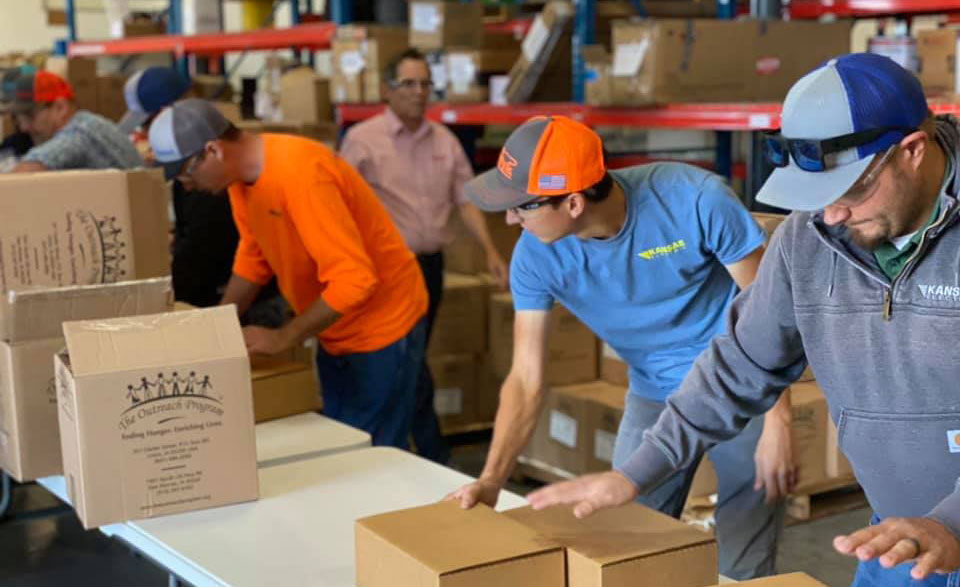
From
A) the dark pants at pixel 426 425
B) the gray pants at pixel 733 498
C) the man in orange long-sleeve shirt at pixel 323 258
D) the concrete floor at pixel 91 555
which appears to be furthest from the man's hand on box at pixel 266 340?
the concrete floor at pixel 91 555

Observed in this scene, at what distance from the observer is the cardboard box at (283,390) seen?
10.3 ft

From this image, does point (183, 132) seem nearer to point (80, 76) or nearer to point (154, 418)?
point (154, 418)

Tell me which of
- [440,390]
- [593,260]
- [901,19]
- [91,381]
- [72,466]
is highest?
[901,19]

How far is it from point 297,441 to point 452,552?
3.80 ft

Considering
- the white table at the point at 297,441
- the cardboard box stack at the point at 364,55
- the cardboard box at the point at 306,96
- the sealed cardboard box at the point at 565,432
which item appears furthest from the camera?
the cardboard box at the point at 306,96

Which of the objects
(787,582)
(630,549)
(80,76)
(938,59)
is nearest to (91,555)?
(630,549)

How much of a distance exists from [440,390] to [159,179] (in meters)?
2.23

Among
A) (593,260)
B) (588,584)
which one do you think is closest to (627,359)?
(593,260)

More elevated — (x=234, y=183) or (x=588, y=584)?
(x=234, y=183)

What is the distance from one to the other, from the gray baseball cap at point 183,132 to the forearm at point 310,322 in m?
0.47

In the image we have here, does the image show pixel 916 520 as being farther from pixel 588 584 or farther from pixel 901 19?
pixel 901 19

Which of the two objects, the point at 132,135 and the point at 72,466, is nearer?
the point at 72,466

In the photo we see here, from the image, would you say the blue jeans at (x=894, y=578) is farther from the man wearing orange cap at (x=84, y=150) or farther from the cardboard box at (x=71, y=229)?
the man wearing orange cap at (x=84, y=150)

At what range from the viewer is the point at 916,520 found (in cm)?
152
